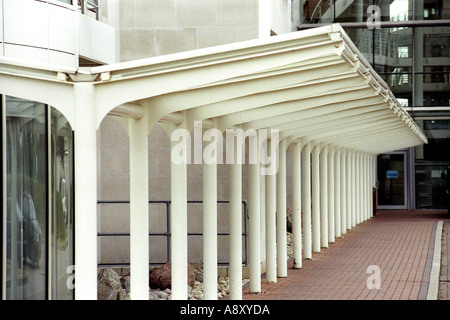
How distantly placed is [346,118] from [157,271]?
453 centimetres

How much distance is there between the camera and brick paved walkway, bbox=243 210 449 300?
12.0 meters

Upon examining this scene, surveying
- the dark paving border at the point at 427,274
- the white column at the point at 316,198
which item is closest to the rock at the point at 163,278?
the white column at the point at 316,198

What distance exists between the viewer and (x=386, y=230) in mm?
23500

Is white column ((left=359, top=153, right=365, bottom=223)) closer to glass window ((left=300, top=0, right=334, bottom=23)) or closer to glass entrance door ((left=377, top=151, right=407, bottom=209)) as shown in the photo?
glass entrance door ((left=377, top=151, right=407, bottom=209))

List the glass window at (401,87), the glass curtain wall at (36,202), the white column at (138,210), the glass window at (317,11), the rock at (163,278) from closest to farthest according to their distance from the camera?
the white column at (138,210) < the glass curtain wall at (36,202) < the rock at (163,278) < the glass window at (401,87) < the glass window at (317,11)

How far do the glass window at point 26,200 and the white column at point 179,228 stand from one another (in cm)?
154

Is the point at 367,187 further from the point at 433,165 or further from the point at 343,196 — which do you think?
the point at 343,196

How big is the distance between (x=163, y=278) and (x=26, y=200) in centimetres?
642

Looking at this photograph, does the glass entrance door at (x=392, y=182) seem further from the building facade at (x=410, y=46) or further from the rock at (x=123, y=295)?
the rock at (x=123, y=295)

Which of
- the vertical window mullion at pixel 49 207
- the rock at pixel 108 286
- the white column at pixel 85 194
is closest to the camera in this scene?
the white column at pixel 85 194

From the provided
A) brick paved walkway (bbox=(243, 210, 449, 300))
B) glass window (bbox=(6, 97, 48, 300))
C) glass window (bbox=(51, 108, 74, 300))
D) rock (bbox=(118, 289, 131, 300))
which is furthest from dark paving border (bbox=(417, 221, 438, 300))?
glass window (bbox=(6, 97, 48, 300))

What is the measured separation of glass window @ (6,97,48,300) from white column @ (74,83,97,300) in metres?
1.88

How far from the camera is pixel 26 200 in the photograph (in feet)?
29.0

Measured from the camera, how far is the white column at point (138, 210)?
762 cm
